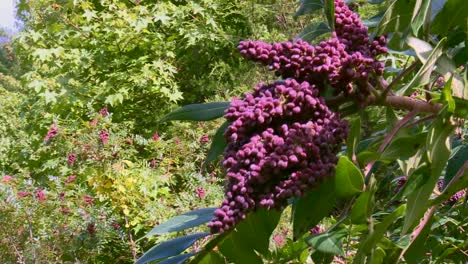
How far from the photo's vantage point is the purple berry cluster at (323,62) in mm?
627

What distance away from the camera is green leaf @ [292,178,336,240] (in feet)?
2.13

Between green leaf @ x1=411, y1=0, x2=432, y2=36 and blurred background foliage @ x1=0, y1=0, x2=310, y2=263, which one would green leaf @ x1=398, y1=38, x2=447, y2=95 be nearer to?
green leaf @ x1=411, y1=0, x2=432, y2=36

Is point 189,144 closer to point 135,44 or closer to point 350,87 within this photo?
point 135,44

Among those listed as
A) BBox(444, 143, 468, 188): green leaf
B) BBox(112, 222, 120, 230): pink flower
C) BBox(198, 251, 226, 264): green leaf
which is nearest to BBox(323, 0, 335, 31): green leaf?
BBox(444, 143, 468, 188): green leaf

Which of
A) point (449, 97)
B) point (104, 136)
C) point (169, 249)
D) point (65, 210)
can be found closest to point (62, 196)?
point (65, 210)

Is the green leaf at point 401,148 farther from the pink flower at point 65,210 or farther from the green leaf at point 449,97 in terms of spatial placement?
the pink flower at point 65,210

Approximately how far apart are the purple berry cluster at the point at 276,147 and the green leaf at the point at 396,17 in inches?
5.9

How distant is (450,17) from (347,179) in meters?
0.27

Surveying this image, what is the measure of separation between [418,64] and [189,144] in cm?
442

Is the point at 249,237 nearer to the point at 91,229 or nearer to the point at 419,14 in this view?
the point at 419,14

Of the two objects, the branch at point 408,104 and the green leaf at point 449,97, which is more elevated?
the green leaf at point 449,97

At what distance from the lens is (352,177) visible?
59cm

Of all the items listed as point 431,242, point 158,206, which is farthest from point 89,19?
point 431,242

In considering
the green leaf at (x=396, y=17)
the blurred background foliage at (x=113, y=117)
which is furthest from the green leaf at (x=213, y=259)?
the blurred background foliage at (x=113, y=117)
